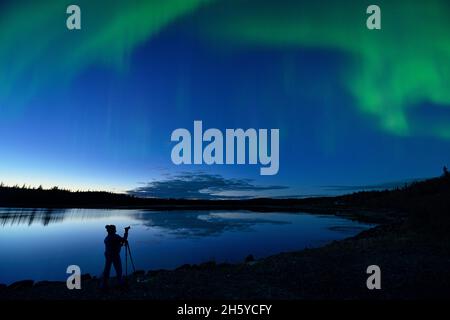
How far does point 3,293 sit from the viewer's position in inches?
627

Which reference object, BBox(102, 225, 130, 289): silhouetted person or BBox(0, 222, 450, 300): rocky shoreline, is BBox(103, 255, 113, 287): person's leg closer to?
BBox(102, 225, 130, 289): silhouetted person

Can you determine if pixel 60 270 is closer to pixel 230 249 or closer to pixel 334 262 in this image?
pixel 230 249

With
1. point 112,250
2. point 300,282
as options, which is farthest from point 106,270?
point 300,282

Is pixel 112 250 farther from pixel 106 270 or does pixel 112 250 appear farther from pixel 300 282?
pixel 300 282

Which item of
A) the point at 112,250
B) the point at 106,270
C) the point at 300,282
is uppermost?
the point at 112,250

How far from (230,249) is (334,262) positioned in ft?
68.5

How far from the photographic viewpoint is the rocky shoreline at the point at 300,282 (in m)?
12.9

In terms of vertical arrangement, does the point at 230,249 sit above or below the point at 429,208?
below

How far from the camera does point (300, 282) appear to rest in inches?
588

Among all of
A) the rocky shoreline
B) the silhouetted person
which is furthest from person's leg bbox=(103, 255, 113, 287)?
the rocky shoreline

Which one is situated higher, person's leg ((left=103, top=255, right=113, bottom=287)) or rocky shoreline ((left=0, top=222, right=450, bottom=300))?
person's leg ((left=103, top=255, right=113, bottom=287))

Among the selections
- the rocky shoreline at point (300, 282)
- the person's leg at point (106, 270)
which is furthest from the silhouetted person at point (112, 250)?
the rocky shoreline at point (300, 282)

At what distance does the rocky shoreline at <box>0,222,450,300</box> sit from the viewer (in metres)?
12.9

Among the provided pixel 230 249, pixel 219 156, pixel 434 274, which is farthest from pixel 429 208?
pixel 219 156
